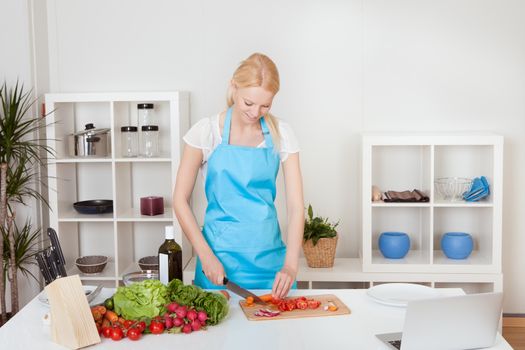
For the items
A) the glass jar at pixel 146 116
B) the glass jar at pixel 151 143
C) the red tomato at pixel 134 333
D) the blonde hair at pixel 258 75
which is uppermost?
the blonde hair at pixel 258 75

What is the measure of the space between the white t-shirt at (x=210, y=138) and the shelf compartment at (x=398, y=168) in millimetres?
1673

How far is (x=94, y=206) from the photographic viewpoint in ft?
14.2

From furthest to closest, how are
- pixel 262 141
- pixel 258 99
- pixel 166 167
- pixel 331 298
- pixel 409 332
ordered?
pixel 166 167 < pixel 262 141 < pixel 258 99 < pixel 331 298 < pixel 409 332

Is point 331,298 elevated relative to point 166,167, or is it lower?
lower

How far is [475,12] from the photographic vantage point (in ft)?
14.3

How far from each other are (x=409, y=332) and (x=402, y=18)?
2.98 meters

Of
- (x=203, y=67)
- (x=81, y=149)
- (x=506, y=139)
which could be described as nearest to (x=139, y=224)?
(x=81, y=149)

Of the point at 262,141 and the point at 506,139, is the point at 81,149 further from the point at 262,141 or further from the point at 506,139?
the point at 506,139

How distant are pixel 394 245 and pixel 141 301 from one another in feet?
7.79

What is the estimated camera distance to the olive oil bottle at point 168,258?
2397 millimetres

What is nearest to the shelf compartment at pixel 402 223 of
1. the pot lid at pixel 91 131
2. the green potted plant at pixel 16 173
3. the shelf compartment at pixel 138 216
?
the shelf compartment at pixel 138 216

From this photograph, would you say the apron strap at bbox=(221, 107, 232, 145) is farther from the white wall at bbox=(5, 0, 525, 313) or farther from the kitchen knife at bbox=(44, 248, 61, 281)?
the white wall at bbox=(5, 0, 525, 313)

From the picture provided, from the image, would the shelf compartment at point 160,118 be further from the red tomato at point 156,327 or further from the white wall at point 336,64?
the red tomato at point 156,327

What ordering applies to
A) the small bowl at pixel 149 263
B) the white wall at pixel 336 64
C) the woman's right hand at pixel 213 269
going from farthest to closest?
the white wall at pixel 336 64, the small bowl at pixel 149 263, the woman's right hand at pixel 213 269
